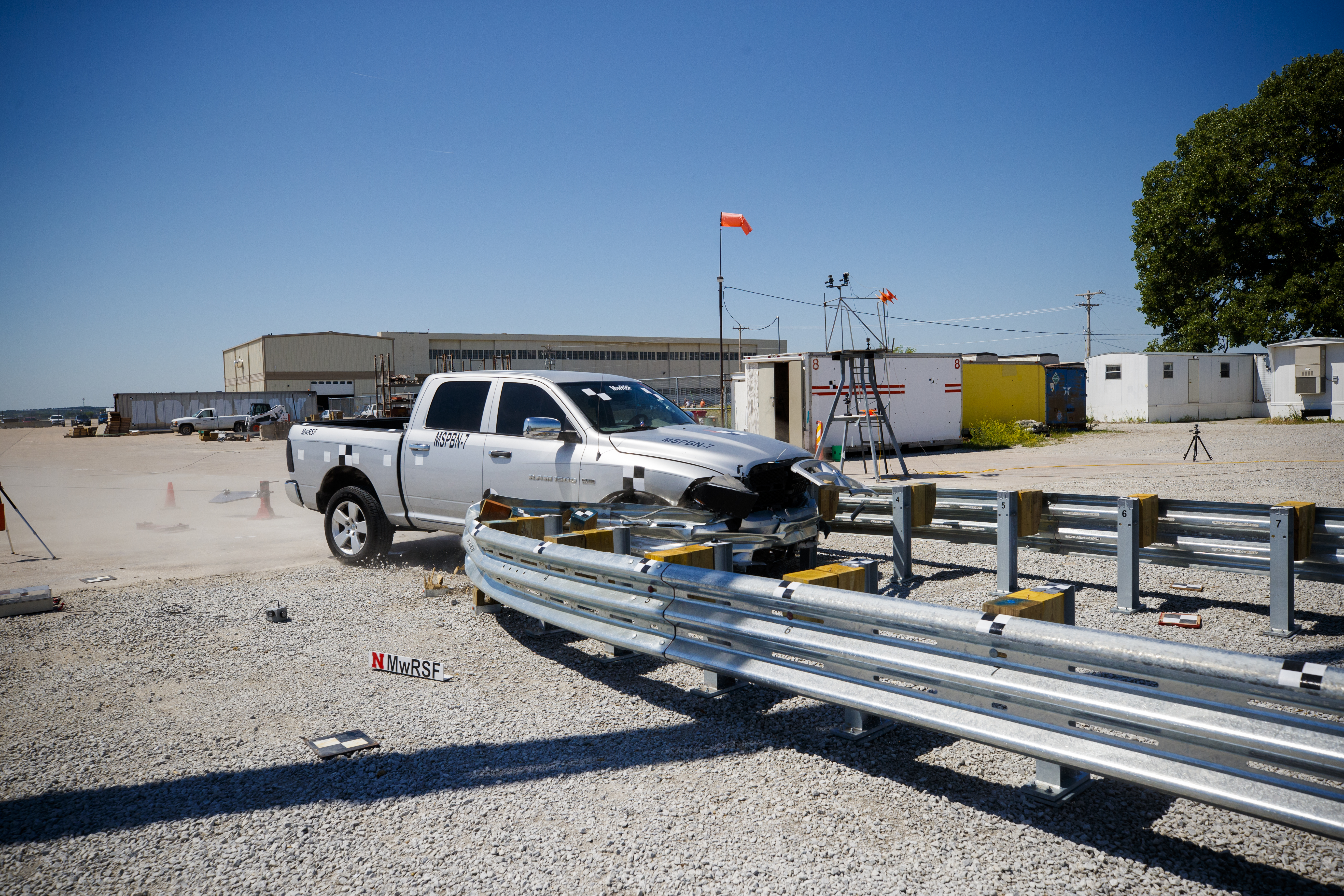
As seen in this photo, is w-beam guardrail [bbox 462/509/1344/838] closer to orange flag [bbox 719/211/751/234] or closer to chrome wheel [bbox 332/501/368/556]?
chrome wheel [bbox 332/501/368/556]

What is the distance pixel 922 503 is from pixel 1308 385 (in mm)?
38986

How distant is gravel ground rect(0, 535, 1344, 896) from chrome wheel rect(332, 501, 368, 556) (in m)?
2.85

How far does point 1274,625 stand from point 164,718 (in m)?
6.67

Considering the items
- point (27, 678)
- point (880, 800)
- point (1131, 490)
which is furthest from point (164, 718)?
point (1131, 490)

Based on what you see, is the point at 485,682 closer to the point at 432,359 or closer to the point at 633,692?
the point at 633,692

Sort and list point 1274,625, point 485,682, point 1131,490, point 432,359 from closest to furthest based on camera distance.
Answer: point 485,682
point 1274,625
point 1131,490
point 432,359

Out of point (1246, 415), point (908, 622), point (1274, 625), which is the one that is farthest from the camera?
point (1246, 415)

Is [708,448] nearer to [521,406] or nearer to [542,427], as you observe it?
[542,427]

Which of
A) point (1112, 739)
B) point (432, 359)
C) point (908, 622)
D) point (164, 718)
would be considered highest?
point (432, 359)

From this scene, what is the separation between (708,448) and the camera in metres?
6.61

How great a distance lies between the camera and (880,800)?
10.7 feet

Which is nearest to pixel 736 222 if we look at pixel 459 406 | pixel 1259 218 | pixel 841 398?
pixel 841 398

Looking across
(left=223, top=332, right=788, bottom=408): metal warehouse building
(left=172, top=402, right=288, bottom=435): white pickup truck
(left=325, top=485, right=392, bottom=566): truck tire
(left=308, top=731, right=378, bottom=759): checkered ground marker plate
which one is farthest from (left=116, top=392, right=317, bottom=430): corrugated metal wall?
(left=308, top=731, right=378, bottom=759): checkered ground marker plate

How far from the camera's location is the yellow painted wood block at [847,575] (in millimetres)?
4207
